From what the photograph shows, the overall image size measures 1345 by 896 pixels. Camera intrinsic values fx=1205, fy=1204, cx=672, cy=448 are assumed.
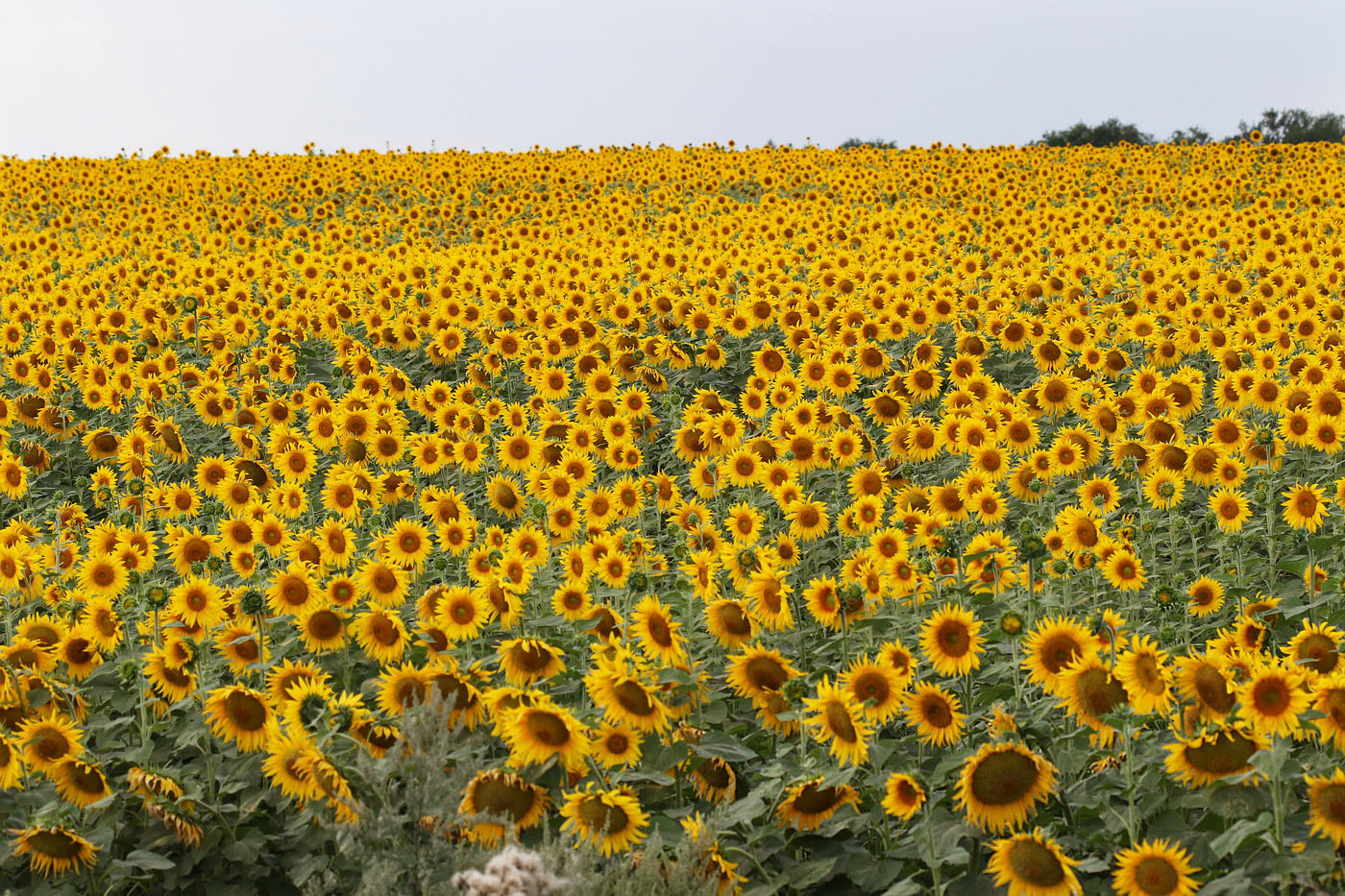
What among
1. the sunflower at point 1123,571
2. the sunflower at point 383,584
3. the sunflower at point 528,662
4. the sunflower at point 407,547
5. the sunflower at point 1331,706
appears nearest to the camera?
the sunflower at point 1331,706

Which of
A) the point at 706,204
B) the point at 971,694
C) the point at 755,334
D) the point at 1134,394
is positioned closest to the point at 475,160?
the point at 706,204

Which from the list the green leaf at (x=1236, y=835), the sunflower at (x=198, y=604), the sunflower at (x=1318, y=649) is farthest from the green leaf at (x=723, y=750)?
the sunflower at (x=198, y=604)

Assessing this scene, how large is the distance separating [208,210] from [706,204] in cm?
959

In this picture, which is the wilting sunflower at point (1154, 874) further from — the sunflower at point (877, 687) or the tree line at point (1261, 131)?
the tree line at point (1261, 131)

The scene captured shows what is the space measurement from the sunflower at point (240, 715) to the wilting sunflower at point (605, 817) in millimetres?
1548

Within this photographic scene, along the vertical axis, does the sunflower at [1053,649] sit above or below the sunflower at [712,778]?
above

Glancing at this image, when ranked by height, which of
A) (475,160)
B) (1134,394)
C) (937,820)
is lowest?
(937,820)

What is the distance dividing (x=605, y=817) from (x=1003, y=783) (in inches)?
58.5

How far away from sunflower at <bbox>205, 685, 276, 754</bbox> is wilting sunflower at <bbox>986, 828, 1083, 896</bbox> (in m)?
3.07

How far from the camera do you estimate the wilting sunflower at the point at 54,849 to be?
4.71 metres

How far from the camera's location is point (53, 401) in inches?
501

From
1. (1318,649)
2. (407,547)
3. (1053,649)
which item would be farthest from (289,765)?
(1318,649)

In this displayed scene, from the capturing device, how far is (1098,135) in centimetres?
4378

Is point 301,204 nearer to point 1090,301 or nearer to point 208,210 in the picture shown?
point 208,210
